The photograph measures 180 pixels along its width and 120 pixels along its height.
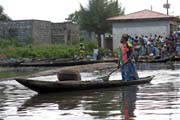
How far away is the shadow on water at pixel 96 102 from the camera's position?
9953 millimetres

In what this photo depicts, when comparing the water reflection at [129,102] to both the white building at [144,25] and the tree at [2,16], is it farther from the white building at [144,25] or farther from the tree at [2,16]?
the tree at [2,16]

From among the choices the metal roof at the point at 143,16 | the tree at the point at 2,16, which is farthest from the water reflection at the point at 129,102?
the tree at the point at 2,16

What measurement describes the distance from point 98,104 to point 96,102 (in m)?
0.43

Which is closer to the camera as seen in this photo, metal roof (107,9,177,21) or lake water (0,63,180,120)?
lake water (0,63,180,120)

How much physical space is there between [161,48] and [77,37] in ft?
47.4

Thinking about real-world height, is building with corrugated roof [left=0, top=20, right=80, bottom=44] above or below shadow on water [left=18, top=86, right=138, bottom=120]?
above

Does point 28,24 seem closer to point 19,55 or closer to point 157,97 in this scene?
point 19,55

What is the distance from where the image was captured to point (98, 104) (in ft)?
37.2

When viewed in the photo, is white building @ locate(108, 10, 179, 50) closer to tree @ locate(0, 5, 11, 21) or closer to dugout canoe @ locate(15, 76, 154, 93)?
tree @ locate(0, 5, 11, 21)

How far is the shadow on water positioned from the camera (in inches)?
392

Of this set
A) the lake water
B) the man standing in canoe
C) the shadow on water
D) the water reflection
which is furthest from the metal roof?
the shadow on water

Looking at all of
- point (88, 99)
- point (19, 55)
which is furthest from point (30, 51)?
point (88, 99)

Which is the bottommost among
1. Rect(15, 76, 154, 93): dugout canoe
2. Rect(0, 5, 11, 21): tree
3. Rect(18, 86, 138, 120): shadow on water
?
Rect(18, 86, 138, 120): shadow on water

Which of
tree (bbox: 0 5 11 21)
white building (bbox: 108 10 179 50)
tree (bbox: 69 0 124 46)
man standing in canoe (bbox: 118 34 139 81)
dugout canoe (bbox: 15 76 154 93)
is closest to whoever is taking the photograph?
dugout canoe (bbox: 15 76 154 93)
